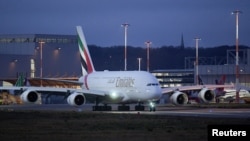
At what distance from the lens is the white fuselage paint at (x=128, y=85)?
2813 inches

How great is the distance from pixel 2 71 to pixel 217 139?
116 meters

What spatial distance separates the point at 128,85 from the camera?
73.3 meters

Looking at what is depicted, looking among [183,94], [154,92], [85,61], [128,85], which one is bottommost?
[183,94]

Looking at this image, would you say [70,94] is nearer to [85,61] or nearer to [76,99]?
[76,99]

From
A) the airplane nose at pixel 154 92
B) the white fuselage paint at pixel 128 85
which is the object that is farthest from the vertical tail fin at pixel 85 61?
the airplane nose at pixel 154 92

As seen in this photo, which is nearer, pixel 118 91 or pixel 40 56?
pixel 118 91

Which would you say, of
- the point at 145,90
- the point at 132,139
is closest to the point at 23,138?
the point at 132,139

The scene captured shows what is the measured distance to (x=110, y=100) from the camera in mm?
74750

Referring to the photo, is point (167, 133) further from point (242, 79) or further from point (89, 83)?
point (242, 79)

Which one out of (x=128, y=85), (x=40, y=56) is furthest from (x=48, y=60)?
(x=128, y=85)

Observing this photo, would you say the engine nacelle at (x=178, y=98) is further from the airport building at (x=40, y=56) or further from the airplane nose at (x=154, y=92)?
the airport building at (x=40, y=56)

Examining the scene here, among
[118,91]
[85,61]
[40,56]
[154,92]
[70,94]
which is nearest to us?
[154,92]

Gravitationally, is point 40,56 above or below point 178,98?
above

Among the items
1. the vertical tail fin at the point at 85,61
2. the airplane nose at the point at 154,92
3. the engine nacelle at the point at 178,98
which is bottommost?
the engine nacelle at the point at 178,98
